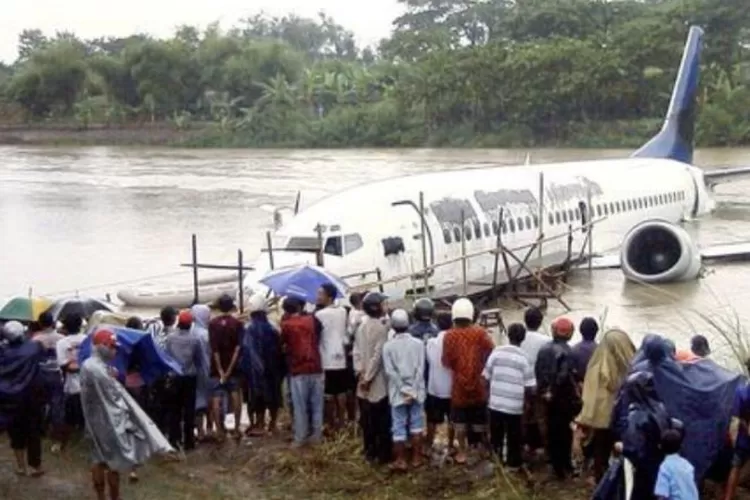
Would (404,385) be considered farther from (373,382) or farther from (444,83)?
(444,83)

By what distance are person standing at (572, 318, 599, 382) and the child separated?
205cm

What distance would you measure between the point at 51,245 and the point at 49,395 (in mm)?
22954

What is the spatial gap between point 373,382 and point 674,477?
131 inches

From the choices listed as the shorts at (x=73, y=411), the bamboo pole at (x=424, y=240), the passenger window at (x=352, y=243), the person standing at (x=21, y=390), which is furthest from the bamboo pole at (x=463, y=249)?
the person standing at (x=21, y=390)

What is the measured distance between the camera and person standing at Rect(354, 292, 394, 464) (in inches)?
369

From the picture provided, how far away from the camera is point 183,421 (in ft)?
32.9

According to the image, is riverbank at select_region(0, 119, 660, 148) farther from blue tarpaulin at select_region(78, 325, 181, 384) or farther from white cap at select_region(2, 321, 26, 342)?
white cap at select_region(2, 321, 26, 342)

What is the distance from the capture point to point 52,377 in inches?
380

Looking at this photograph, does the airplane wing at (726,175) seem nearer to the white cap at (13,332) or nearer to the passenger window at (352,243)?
the passenger window at (352,243)

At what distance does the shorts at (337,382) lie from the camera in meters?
10.0

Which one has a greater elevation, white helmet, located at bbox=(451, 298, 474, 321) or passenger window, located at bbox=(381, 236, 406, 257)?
white helmet, located at bbox=(451, 298, 474, 321)

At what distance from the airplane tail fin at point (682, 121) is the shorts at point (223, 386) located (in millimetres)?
21251

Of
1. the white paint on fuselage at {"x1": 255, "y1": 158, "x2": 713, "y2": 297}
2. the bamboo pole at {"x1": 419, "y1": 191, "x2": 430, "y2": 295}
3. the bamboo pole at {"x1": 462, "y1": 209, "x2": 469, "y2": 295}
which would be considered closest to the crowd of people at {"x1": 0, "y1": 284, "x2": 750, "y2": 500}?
the white paint on fuselage at {"x1": 255, "y1": 158, "x2": 713, "y2": 297}

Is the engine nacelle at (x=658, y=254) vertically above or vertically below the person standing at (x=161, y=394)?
below
